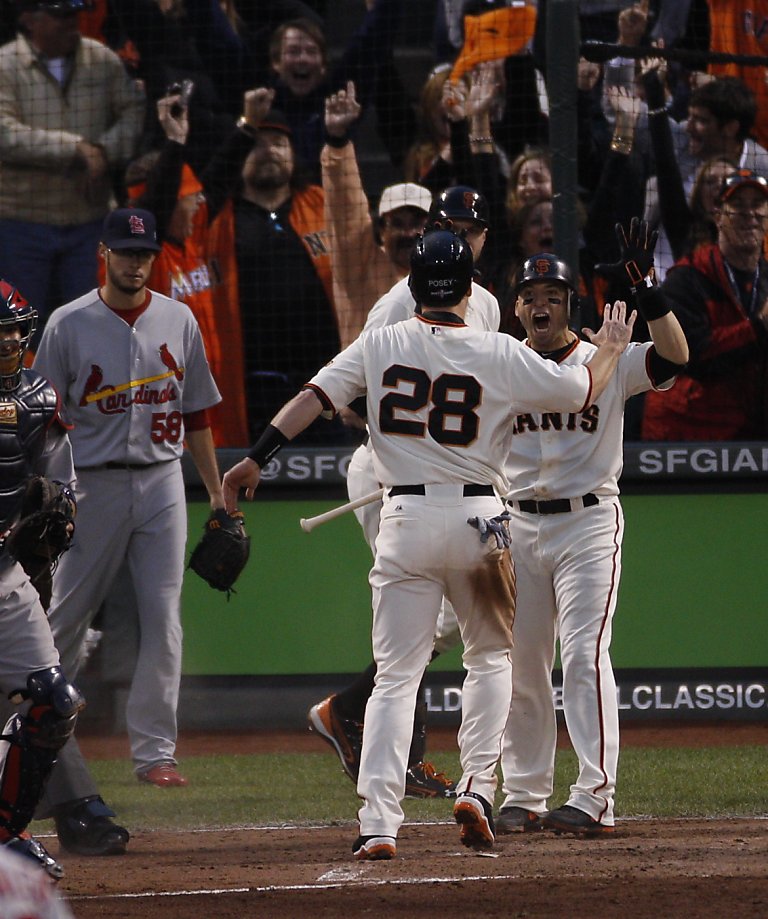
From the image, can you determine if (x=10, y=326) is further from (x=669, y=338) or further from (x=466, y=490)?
(x=669, y=338)

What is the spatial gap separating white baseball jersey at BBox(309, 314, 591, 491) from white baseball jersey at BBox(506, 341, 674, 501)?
53cm

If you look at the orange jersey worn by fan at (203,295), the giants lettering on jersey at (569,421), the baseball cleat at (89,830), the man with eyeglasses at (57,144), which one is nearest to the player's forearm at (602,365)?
the giants lettering on jersey at (569,421)

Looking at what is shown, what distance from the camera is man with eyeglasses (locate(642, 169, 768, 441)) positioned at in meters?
7.64

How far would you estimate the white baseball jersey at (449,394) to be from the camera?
4.64m

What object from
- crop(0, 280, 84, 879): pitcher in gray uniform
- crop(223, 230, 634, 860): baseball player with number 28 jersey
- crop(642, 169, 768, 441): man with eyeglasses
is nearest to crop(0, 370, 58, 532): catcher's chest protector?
crop(0, 280, 84, 879): pitcher in gray uniform

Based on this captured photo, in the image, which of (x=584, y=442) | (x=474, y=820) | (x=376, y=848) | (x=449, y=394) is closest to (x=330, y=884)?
(x=376, y=848)

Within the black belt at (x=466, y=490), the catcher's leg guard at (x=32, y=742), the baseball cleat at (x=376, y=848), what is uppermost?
the black belt at (x=466, y=490)

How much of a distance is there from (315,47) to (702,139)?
2.12 meters

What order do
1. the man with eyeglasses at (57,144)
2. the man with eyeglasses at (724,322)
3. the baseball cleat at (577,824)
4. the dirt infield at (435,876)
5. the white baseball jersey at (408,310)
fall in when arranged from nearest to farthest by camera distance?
the dirt infield at (435,876)
the baseball cleat at (577,824)
the white baseball jersey at (408,310)
the man with eyeglasses at (724,322)
the man with eyeglasses at (57,144)

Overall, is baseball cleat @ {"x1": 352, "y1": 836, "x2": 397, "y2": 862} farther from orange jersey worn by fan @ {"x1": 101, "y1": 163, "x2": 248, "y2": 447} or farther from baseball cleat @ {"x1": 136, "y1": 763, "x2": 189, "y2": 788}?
orange jersey worn by fan @ {"x1": 101, "y1": 163, "x2": 248, "y2": 447}

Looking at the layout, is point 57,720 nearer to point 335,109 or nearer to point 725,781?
point 725,781

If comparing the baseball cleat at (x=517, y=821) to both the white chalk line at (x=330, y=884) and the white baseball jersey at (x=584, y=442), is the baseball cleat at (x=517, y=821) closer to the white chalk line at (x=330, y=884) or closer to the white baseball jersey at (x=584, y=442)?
the white chalk line at (x=330, y=884)

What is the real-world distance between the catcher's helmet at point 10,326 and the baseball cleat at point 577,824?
7.17 ft

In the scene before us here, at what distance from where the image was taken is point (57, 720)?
14.5ft
